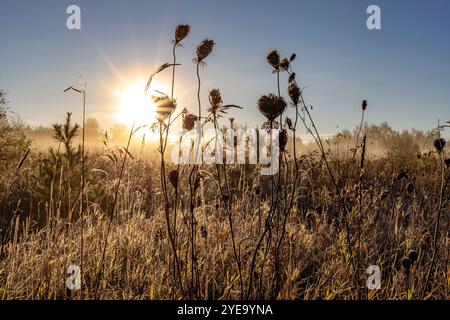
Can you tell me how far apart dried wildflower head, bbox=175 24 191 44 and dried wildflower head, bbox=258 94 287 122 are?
530 millimetres

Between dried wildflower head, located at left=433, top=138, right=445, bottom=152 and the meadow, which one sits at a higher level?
dried wildflower head, located at left=433, top=138, right=445, bottom=152

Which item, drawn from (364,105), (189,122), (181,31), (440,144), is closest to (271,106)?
(189,122)

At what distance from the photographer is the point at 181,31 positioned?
213 centimetres

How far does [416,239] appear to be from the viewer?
469cm

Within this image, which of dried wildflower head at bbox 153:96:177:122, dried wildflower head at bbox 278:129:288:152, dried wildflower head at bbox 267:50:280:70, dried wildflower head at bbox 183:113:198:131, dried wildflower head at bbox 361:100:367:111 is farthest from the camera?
dried wildflower head at bbox 361:100:367:111

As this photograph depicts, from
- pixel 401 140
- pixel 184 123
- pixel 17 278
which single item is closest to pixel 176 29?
pixel 184 123

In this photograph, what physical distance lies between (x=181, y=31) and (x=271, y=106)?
620 mm

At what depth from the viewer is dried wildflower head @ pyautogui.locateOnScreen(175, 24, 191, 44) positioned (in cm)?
212

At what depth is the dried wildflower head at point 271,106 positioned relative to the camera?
2.06m

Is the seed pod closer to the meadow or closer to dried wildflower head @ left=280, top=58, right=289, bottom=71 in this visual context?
the meadow

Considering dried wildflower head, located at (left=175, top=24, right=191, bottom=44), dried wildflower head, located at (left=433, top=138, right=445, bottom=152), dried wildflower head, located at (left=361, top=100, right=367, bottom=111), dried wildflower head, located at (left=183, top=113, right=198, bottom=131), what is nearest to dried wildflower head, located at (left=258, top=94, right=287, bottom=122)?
dried wildflower head, located at (left=183, top=113, right=198, bottom=131)
